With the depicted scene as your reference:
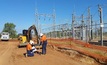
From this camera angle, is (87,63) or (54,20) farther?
(54,20)

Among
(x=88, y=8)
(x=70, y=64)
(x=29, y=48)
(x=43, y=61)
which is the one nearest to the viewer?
(x=70, y=64)

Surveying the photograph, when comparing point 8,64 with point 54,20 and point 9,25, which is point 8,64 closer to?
point 54,20

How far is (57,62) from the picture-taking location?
59.6 ft

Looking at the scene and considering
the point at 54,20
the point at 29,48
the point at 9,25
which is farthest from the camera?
the point at 9,25

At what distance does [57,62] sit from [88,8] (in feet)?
73.4

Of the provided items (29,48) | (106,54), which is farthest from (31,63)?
(106,54)

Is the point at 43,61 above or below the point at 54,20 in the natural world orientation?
below

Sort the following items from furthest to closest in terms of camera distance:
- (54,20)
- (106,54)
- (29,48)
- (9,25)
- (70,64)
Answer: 1. (9,25)
2. (54,20)
3. (29,48)
4. (106,54)
5. (70,64)

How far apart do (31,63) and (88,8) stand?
22838 millimetres

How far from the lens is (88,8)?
39125 mm

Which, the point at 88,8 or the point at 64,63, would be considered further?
the point at 88,8

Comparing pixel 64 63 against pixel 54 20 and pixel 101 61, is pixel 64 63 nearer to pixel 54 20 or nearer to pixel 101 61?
pixel 101 61

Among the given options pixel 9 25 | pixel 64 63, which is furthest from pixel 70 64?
pixel 9 25

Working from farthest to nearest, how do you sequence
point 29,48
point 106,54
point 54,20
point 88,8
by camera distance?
point 54,20 < point 88,8 < point 29,48 < point 106,54
